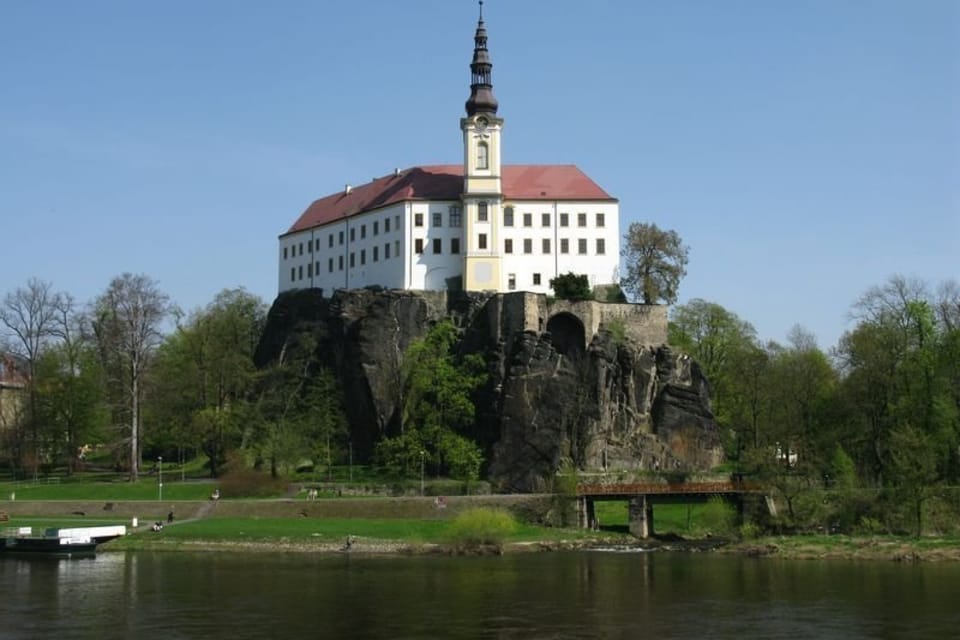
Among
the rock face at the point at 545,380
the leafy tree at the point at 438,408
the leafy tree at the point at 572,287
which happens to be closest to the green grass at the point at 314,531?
the leafy tree at the point at 438,408

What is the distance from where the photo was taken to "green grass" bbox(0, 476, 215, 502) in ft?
252

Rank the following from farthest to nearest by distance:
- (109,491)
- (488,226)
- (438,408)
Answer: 1. (488,226)
2. (438,408)
3. (109,491)

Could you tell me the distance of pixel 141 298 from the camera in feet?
278

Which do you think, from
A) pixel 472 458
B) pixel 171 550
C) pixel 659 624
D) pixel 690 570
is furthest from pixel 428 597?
pixel 472 458

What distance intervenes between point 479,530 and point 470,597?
1971cm

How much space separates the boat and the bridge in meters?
29.3

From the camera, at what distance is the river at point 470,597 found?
40.2 m

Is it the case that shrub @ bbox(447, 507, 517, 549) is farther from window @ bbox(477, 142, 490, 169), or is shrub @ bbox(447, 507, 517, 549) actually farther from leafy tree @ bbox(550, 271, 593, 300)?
window @ bbox(477, 142, 490, 169)

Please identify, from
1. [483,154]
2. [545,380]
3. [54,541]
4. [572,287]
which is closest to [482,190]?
[483,154]

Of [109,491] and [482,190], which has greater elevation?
[482,190]

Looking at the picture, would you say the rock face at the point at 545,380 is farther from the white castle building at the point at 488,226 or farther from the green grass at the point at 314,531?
the green grass at the point at 314,531

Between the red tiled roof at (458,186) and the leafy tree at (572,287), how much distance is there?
24.2 ft

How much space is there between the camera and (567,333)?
88.8 meters

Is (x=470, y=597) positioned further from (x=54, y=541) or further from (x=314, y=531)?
(x=54, y=541)
